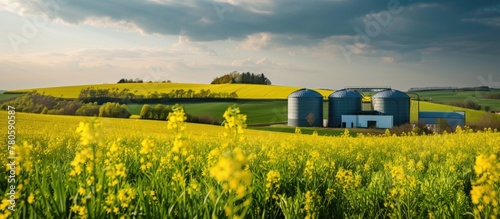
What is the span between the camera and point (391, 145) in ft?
49.2

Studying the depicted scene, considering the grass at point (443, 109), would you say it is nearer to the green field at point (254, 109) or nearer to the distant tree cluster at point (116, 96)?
the green field at point (254, 109)

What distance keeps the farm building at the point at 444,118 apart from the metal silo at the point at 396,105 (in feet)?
7.23

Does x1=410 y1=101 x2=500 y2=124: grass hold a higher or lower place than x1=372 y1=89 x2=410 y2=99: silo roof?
lower

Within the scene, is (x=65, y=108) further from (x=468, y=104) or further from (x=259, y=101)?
(x=468, y=104)

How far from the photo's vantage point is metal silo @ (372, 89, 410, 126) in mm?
54156

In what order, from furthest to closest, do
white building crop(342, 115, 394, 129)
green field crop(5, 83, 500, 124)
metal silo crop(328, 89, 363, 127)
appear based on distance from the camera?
metal silo crop(328, 89, 363, 127)
green field crop(5, 83, 500, 124)
white building crop(342, 115, 394, 129)

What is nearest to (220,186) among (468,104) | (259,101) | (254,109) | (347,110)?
(347,110)

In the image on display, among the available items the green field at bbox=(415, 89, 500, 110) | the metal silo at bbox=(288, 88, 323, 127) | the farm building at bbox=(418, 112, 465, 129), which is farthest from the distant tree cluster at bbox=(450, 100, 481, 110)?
the metal silo at bbox=(288, 88, 323, 127)

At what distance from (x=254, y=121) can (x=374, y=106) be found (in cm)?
1700

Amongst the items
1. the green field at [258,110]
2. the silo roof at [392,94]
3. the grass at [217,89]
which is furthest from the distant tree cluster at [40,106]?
the silo roof at [392,94]

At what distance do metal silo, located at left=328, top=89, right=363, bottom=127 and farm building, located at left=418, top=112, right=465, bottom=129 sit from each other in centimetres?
832

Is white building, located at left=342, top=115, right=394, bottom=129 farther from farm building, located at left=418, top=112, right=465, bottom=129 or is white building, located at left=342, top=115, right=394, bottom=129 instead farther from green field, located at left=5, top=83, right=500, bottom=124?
green field, located at left=5, top=83, right=500, bottom=124

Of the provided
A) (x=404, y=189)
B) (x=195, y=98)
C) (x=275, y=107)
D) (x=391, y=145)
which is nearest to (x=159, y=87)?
(x=195, y=98)

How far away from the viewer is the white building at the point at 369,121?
52.0 meters
